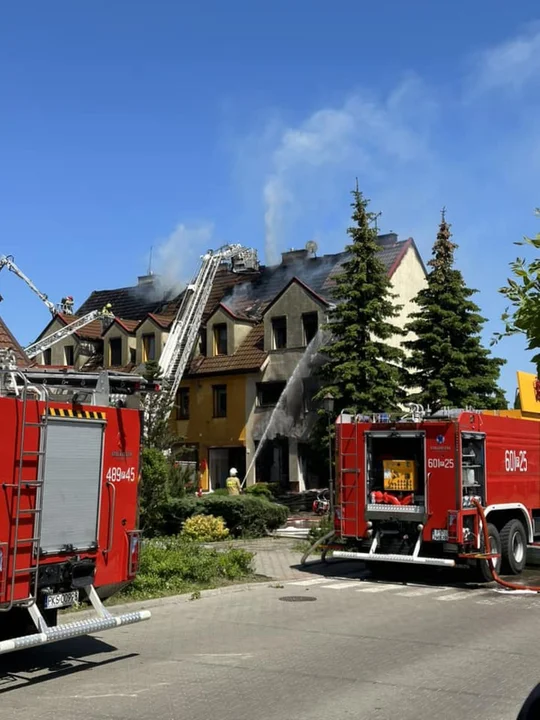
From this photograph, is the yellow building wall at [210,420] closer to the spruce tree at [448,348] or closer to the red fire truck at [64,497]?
the spruce tree at [448,348]

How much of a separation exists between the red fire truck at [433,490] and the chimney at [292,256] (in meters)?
27.2

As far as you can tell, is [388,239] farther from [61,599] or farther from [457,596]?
[61,599]

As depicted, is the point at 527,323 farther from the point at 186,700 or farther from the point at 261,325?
the point at 261,325

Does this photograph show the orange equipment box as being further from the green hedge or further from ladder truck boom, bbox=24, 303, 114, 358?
ladder truck boom, bbox=24, 303, 114, 358

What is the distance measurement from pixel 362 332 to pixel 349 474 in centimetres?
1472

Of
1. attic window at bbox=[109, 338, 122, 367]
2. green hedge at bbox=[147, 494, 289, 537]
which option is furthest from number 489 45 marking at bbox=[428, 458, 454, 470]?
attic window at bbox=[109, 338, 122, 367]

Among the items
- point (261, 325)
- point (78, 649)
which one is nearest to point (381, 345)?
point (261, 325)

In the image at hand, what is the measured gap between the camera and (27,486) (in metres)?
7.12

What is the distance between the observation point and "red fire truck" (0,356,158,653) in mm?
7020

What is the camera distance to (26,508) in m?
7.14

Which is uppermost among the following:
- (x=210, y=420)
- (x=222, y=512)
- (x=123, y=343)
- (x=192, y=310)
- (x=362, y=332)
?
(x=192, y=310)

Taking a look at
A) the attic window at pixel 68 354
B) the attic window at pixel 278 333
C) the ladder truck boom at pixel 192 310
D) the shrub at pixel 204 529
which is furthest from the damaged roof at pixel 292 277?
the shrub at pixel 204 529

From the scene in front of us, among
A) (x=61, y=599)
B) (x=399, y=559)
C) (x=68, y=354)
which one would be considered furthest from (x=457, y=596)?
(x=68, y=354)

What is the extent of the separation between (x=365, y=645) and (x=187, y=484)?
15.7 m
